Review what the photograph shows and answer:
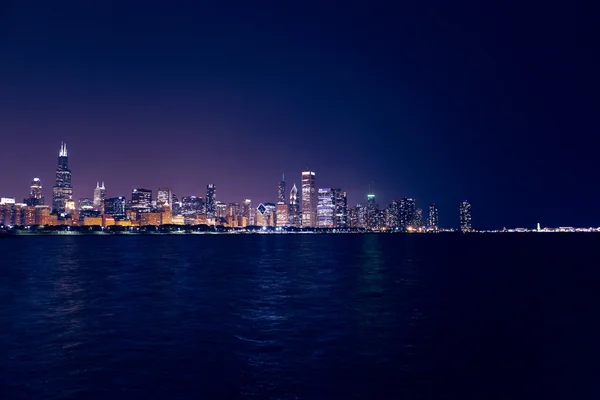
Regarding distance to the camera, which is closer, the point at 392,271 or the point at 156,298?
the point at 156,298

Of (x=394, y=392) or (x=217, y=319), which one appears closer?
(x=394, y=392)

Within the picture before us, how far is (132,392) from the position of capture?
53.2ft

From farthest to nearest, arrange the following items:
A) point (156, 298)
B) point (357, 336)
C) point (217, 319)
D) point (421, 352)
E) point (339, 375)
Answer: point (156, 298), point (217, 319), point (357, 336), point (421, 352), point (339, 375)

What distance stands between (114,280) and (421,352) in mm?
41833

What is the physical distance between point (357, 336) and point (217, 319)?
9.94 metres

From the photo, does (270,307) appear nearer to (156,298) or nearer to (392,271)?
(156,298)

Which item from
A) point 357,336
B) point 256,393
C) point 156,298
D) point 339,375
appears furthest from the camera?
point 156,298

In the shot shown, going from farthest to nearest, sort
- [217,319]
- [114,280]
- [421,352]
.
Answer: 1. [114,280]
2. [217,319]
3. [421,352]

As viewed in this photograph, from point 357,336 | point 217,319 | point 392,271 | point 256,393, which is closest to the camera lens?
point 256,393

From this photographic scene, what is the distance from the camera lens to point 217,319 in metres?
30.2

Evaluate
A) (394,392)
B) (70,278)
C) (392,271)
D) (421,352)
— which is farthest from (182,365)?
(392,271)

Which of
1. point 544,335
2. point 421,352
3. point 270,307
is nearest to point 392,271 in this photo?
point 270,307

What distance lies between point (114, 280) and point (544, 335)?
4514cm

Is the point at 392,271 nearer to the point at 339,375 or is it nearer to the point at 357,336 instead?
the point at 357,336
